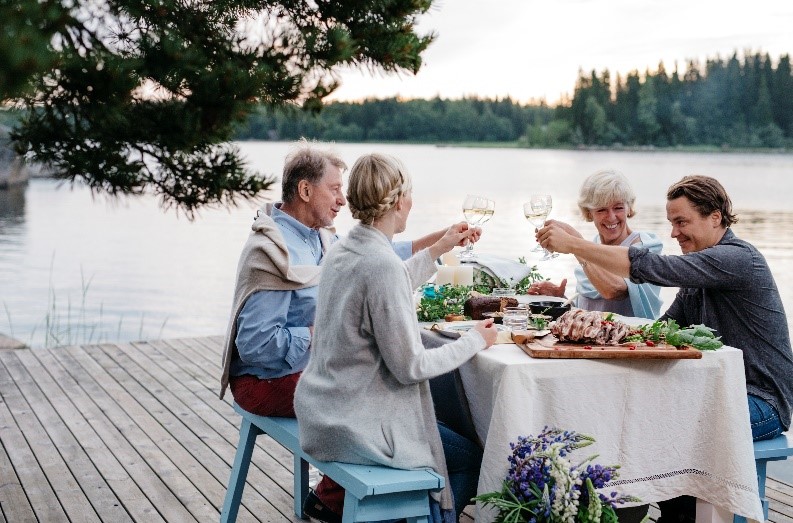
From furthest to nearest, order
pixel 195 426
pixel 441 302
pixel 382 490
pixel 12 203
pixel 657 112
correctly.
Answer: pixel 657 112, pixel 12 203, pixel 195 426, pixel 441 302, pixel 382 490

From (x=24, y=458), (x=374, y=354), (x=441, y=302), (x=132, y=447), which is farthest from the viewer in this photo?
(x=132, y=447)

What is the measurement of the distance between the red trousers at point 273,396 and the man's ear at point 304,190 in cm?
58

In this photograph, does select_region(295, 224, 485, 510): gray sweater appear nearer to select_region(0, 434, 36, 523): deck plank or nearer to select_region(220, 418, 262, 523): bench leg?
select_region(220, 418, 262, 523): bench leg

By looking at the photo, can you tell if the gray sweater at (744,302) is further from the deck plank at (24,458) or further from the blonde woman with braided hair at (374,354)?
the deck plank at (24,458)

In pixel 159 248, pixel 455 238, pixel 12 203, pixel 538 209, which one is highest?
pixel 538 209

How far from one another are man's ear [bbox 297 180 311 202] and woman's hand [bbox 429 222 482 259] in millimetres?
450

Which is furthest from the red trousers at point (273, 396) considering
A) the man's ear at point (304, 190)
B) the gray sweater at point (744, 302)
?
the gray sweater at point (744, 302)

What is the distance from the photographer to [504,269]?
3607 mm

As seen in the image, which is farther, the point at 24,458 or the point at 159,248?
the point at 159,248

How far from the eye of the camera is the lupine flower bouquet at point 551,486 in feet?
7.63

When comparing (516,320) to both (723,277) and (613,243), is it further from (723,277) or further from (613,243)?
(613,243)

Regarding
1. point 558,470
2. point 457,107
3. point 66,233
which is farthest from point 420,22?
point 457,107

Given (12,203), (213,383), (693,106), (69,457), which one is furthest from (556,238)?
(693,106)

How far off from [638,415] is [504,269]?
44.2 inches
